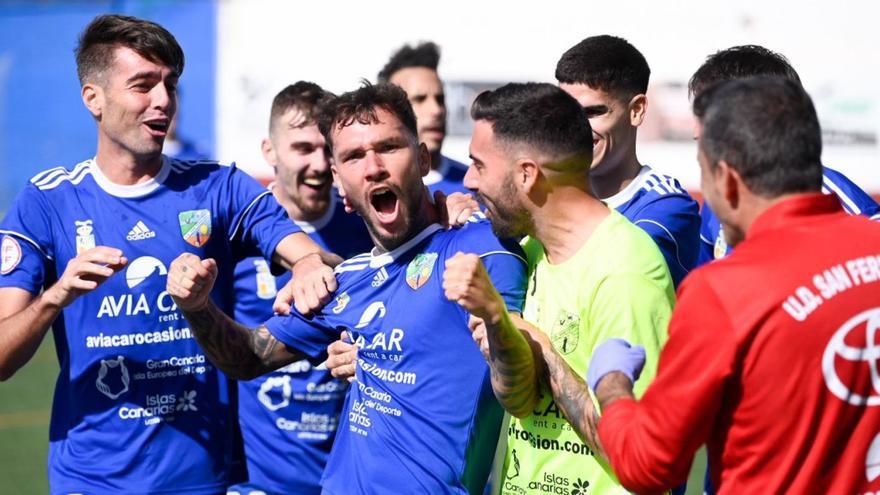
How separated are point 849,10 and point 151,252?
12326 millimetres

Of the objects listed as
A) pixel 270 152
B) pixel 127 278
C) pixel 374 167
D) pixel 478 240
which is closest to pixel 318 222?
pixel 270 152

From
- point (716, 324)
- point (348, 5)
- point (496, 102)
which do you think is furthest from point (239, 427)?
point (348, 5)

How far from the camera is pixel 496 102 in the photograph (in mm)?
4246

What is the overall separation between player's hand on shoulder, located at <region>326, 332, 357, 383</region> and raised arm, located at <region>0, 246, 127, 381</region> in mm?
907

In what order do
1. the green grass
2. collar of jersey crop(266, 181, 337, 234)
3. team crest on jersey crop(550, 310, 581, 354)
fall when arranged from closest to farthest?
team crest on jersey crop(550, 310, 581, 354) → collar of jersey crop(266, 181, 337, 234) → the green grass

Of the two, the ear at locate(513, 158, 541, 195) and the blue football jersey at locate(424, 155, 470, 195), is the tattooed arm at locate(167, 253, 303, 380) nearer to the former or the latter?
the ear at locate(513, 158, 541, 195)

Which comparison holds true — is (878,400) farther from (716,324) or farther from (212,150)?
(212,150)

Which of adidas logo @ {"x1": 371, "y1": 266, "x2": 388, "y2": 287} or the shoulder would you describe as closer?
the shoulder

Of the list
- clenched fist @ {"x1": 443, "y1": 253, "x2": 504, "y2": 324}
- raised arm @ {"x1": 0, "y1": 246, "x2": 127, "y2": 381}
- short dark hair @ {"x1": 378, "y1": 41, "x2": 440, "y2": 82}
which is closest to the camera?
clenched fist @ {"x1": 443, "y1": 253, "x2": 504, "y2": 324}

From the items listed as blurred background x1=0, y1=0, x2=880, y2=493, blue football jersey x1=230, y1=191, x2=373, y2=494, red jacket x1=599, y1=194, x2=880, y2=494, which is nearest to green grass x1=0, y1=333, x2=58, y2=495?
blurred background x1=0, y1=0, x2=880, y2=493

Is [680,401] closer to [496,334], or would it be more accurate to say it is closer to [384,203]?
[496,334]

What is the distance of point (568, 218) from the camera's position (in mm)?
4078

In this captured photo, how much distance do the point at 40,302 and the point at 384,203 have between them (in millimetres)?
1510

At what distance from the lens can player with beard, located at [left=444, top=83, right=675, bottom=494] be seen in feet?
12.4
